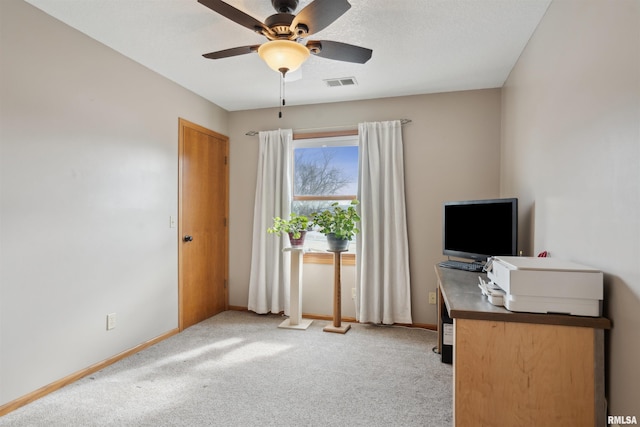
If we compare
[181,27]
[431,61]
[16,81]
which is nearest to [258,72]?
Result: [181,27]

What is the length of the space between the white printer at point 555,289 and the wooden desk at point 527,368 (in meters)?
0.04

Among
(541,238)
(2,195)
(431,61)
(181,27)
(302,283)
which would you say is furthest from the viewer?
(302,283)

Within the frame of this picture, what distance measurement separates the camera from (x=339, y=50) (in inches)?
84.0

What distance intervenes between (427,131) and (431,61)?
89cm

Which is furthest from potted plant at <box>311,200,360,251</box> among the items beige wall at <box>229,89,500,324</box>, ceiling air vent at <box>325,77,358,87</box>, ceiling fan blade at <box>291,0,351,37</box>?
ceiling fan blade at <box>291,0,351,37</box>

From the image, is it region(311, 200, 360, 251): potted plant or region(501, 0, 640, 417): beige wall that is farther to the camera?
region(311, 200, 360, 251): potted plant

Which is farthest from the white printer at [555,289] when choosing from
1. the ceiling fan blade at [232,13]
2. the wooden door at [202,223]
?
the wooden door at [202,223]

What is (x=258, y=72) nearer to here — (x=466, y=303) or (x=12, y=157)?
(x=12, y=157)

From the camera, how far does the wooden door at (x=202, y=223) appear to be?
141 inches

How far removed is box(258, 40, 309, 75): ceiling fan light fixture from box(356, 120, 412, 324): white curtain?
1837mm

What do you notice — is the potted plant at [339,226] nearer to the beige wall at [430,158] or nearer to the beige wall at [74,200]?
the beige wall at [430,158]

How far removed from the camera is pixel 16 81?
2.10 meters

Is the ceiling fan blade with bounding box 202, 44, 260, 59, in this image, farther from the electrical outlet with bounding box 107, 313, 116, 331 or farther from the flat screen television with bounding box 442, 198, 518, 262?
the electrical outlet with bounding box 107, 313, 116, 331

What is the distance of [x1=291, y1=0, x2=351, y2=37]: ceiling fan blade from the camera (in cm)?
165
